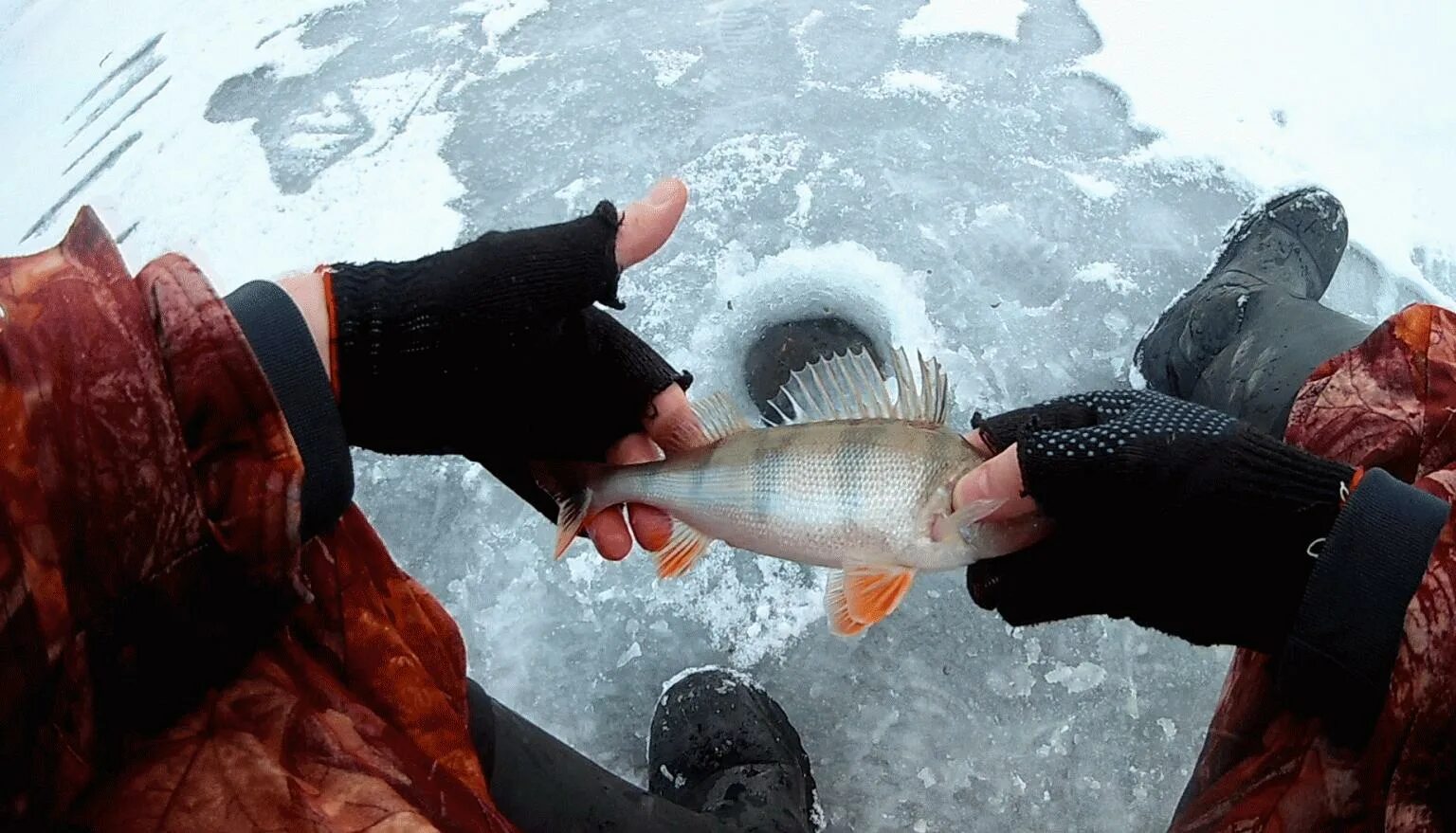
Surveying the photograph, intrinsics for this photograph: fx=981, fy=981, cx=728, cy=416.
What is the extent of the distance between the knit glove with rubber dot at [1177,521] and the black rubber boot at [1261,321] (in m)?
0.89

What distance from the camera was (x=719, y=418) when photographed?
1885 millimetres

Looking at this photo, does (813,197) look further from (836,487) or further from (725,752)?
(725,752)

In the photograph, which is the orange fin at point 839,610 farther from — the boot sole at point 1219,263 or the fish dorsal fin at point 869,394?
the boot sole at point 1219,263

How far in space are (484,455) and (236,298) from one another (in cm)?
64

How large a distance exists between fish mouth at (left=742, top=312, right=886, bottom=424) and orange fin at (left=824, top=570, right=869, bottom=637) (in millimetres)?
816

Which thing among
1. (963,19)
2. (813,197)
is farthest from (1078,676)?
(963,19)

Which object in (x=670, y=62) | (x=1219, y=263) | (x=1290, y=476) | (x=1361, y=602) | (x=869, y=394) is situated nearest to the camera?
(x=1361, y=602)

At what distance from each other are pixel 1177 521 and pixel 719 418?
84cm

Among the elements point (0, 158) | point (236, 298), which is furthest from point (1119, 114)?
point (0, 158)

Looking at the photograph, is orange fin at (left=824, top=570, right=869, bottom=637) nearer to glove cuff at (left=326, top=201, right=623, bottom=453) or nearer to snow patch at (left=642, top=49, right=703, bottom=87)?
glove cuff at (left=326, top=201, right=623, bottom=453)

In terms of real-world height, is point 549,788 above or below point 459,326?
below

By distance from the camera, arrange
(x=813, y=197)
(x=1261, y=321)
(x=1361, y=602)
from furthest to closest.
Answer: (x=813, y=197) → (x=1261, y=321) → (x=1361, y=602)

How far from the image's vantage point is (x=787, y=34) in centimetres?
341

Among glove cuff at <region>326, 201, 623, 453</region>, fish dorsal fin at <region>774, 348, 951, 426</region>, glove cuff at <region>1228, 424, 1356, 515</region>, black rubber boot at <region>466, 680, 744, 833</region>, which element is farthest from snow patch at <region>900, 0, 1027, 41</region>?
black rubber boot at <region>466, 680, 744, 833</region>
